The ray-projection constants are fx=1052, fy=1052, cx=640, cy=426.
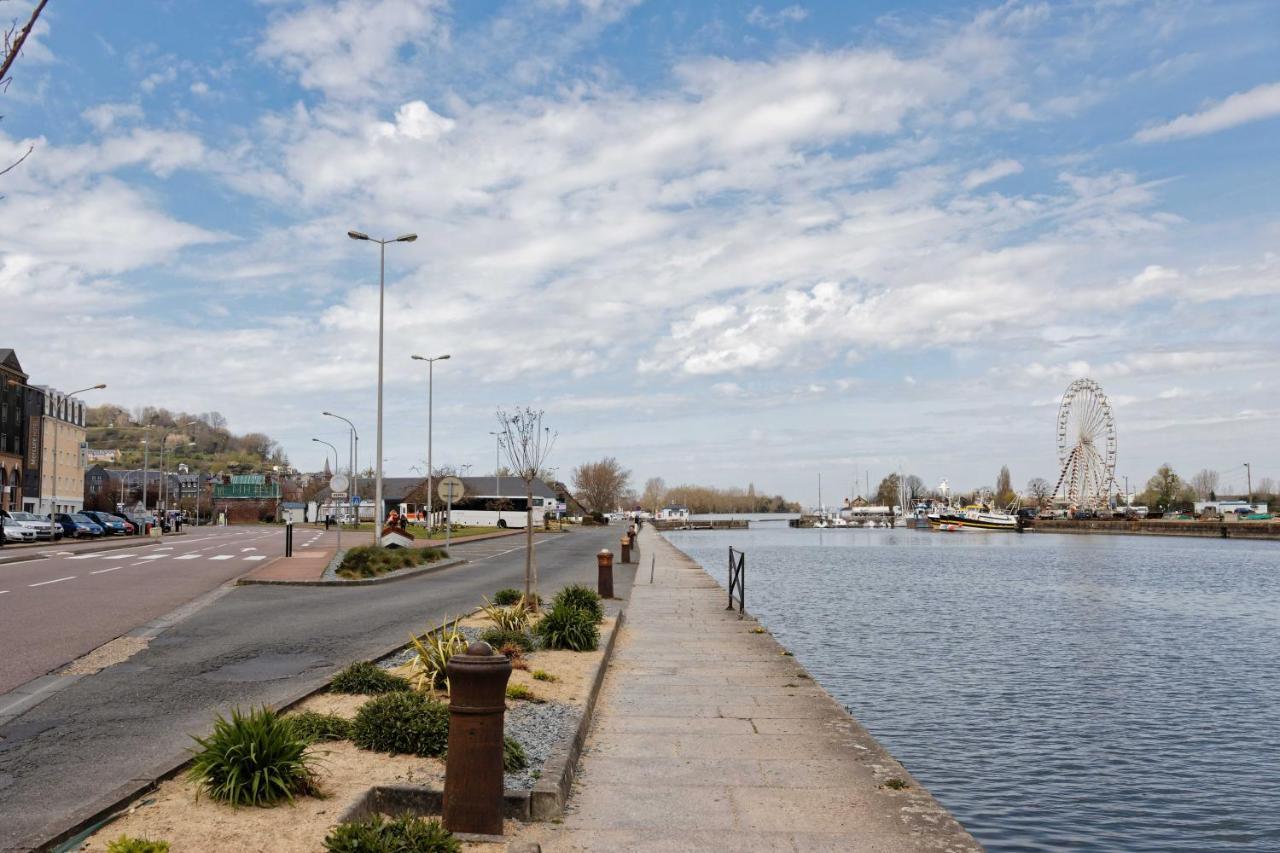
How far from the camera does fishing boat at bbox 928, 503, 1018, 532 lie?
476 ft

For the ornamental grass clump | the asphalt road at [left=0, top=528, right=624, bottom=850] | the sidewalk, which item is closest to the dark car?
the asphalt road at [left=0, top=528, right=624, bottom=850]

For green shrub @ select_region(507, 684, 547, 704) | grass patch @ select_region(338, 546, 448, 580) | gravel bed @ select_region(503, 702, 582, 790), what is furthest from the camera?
grass patch @ select_region(338, 546, 448, 580)

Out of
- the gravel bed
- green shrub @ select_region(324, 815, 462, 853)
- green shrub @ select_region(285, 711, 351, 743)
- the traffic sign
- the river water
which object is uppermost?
the traffic sign

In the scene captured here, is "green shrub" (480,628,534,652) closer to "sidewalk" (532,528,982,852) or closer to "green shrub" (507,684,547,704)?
"sidewalk" (532,528,982,852)

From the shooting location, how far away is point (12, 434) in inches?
3659

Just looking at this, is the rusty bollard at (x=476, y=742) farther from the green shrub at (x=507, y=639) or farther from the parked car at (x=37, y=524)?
the parked car at (x=37, y=524)

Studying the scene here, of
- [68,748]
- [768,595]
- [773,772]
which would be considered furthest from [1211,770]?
[768,595]

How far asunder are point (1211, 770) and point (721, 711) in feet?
19.0

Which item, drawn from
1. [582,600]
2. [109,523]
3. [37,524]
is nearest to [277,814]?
[582,600]

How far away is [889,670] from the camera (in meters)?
18.1

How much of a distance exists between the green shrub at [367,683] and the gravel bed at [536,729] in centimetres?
120

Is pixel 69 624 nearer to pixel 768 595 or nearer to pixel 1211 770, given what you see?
pixel 1211 770

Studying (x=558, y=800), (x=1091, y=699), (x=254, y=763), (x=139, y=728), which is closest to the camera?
(x=254, y=763)

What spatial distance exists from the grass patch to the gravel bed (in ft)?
60.4
